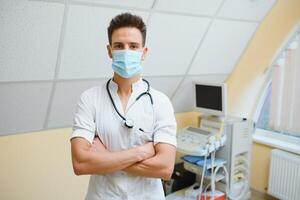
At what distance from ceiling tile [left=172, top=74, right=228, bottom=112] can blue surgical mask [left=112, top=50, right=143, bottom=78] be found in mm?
1624

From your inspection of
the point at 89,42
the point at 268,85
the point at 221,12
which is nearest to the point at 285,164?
the point at 268,85

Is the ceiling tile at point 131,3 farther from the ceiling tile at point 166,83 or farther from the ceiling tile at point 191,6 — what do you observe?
the ceiling tile at point 166,83

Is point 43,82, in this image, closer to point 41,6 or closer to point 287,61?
point 41,6

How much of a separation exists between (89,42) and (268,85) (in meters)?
2.30

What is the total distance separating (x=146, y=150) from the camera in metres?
1.25

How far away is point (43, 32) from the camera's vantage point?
5.79ft

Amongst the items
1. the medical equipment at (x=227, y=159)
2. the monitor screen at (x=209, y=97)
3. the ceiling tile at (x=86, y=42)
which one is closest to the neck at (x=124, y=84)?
the ceiling tile at (x=86, y=42)

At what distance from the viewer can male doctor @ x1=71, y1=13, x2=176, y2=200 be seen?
1.22 metres

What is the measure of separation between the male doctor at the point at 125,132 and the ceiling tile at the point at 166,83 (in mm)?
1279

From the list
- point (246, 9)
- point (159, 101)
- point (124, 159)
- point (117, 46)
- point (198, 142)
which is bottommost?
point (198, 142)

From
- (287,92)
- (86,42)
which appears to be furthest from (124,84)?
(287,92)

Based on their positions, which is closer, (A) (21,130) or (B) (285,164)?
(A) (21,130)

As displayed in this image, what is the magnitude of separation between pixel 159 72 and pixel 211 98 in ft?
1.96

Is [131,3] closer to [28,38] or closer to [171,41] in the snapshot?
[171,41]
